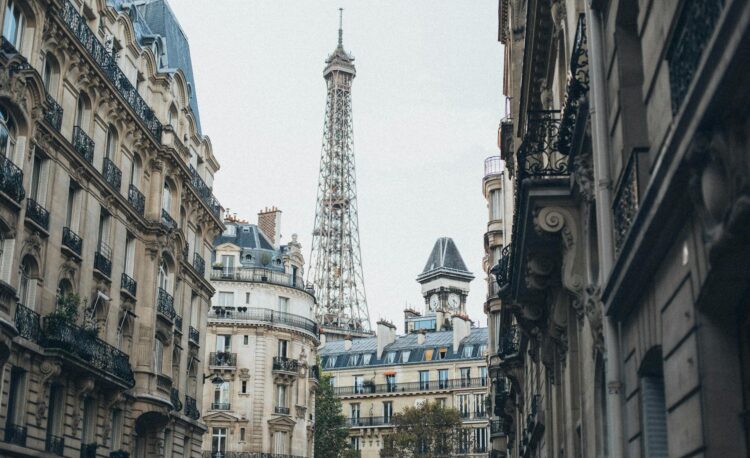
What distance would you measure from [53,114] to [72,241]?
4.12 metres

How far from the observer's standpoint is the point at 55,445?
32.5 metres

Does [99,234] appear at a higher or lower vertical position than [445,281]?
lower

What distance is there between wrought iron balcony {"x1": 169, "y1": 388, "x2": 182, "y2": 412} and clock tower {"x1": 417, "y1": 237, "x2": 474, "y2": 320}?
413ft

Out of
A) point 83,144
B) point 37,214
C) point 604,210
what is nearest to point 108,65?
point 83,144

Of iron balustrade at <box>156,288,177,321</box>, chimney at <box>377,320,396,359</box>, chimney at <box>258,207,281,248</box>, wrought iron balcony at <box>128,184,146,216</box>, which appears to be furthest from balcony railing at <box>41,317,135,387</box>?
chimney at <box>377,320,396,359</box>

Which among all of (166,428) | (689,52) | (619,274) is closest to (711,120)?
(689,52)

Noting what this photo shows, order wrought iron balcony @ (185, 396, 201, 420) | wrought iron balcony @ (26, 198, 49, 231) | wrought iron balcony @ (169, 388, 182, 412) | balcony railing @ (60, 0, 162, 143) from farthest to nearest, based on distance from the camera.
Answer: wrought iron balcony @ (185, 396, 201, 420) → wrought iron balcony @ (169, 388, 182, 412) → balcony railing @ (60, 0, 162, 143) → wrought iron balcony @ (26, 198, 49, 231)

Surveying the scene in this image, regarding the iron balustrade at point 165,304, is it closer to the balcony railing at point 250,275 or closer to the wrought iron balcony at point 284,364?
the wrought iron balcony at point 284,364

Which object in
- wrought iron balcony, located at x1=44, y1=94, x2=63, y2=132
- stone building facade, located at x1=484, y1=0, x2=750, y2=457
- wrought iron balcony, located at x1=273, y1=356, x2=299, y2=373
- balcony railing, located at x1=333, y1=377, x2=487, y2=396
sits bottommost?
stone building facade, located at x1=484, y1=0, x2=750, y2=457

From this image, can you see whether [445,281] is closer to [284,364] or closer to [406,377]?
[406,377]

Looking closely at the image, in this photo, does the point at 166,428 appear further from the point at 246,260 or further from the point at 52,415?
the point at 246,260

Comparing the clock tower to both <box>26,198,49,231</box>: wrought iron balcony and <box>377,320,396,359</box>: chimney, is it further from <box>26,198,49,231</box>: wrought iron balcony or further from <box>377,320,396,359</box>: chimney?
<box>26,198,49,231</box>: wrought iron balcony

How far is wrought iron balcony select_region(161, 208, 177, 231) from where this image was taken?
1650 inches

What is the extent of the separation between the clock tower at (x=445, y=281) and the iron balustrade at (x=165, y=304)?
418 ft
